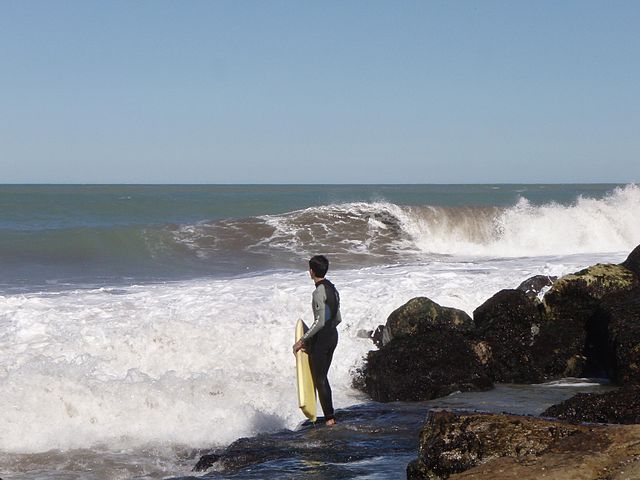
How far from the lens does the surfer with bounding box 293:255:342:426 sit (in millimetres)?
8320

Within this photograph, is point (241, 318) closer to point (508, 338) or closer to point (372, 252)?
point (508, 338)

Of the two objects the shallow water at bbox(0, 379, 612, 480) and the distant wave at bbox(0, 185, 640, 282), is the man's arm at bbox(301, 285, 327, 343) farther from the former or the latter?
the distant wave at bbox(0, 185, 640, 282)

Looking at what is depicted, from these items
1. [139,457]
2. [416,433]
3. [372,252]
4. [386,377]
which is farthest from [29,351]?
[372,252]

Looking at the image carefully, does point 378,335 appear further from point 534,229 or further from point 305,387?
point 534,229

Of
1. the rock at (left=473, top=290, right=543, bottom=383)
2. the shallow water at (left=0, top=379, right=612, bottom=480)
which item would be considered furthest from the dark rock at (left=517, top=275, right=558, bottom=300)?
the shallow water at (left=0, top=379, right=612, bottom=480)

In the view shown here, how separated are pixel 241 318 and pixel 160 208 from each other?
3682 centimetres

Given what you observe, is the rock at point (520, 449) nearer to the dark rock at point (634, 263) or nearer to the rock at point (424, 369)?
the rock at point (424, 369)

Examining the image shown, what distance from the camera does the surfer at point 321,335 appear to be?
8.32m

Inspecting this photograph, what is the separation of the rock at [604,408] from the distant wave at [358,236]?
17.7 meters

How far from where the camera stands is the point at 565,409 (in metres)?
6.97

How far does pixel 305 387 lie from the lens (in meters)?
8.37

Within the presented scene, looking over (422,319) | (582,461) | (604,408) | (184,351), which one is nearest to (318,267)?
(604,408)

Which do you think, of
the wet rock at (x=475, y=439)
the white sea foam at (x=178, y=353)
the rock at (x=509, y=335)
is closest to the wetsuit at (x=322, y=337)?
the white sea foam at (x=178, y=353)

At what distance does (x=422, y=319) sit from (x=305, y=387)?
11.4ft
